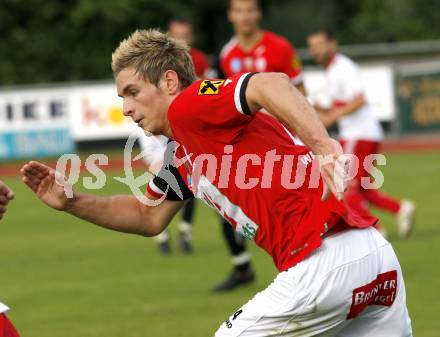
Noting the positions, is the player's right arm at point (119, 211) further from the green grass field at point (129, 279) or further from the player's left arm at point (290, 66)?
the player's left arm at point (290, 66)

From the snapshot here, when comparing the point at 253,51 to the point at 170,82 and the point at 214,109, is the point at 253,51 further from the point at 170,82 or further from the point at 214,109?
the point at 214,109

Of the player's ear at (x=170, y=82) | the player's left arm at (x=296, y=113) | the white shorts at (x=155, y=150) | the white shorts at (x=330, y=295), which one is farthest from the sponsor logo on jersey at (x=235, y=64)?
the player's left arm at (x=296, y=113)

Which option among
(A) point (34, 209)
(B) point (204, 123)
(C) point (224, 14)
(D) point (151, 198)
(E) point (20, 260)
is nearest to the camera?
(B) point (204, 123)

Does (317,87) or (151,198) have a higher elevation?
(151,198)

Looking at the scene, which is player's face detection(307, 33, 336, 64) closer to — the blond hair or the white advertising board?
the blond hair

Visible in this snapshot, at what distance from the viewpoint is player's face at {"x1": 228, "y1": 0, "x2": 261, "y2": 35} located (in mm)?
10234

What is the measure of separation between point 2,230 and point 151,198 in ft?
32.7

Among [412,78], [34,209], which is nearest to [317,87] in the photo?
[412,78]

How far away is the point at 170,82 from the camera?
4609 mm

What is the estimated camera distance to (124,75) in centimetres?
462

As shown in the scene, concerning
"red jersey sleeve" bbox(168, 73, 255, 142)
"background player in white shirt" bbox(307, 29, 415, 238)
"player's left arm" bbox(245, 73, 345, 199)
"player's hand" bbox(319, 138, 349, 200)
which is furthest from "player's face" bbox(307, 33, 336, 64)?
"player's hand" bbox(319, 138, 349, 200)

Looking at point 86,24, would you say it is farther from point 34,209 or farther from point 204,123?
point 204,123

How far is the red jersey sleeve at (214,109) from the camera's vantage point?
429cm

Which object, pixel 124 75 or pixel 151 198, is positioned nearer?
pixel 124 75
